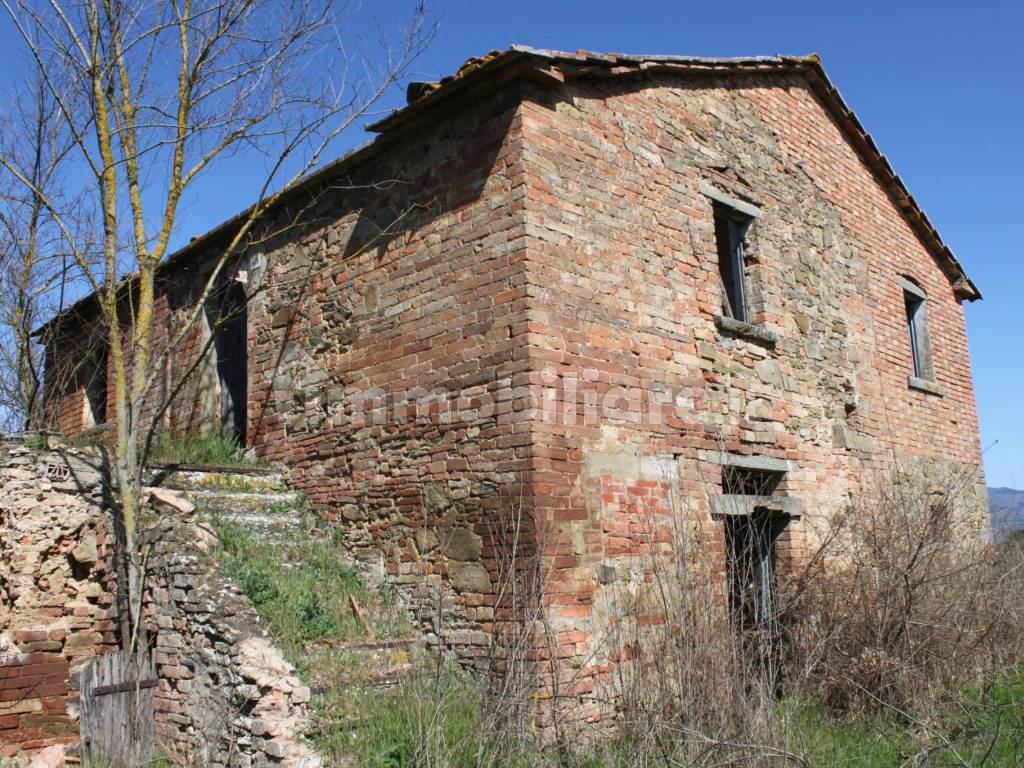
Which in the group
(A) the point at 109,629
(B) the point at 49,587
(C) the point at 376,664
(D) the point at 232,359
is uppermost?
(D) the point at 232,359

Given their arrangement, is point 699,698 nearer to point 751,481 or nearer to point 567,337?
A: point 567,337

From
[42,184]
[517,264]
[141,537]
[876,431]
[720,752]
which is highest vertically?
[42,184]

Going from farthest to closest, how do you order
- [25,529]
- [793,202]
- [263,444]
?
[793,202], [263,444], [25,529]

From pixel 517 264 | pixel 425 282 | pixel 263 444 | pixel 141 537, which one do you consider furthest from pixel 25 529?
pixel 517 264

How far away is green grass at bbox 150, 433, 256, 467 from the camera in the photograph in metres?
8.64

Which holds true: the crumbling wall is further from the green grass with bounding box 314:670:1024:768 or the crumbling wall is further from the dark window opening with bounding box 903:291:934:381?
the dark window opening with bounding box 903:291:934:381

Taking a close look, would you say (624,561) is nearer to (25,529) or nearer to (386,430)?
(386,430)

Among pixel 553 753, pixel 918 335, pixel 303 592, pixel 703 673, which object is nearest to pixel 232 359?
pixel 303 592

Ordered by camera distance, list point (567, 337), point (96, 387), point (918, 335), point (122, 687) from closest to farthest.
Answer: point (122, 687) < point (567, 337) < point (918, 335) < point (96, 387)

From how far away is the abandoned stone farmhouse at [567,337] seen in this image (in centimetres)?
655

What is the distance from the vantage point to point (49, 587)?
6570mm

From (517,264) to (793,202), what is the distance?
455cm

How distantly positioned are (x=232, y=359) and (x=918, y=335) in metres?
8.96

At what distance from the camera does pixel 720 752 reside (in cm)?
475
